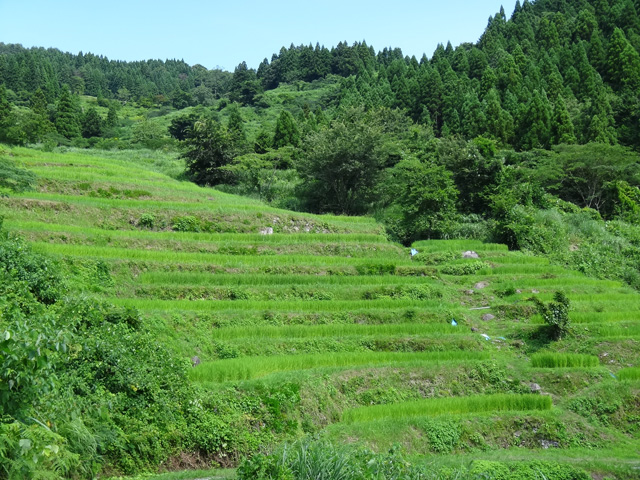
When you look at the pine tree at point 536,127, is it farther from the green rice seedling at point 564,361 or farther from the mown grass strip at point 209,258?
the green rice seedling at point 564,361

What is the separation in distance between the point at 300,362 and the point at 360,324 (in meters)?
3.55

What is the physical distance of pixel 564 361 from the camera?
47.1ft

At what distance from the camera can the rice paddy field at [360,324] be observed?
10992 millimetres

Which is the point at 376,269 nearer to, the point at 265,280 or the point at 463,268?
the point at 463,268

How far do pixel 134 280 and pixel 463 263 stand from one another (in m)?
12.2

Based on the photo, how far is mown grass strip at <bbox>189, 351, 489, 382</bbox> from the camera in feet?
37.3

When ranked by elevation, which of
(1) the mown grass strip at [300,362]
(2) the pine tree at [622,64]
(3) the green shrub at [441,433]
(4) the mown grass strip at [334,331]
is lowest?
(3) the green shrub at [441,433]

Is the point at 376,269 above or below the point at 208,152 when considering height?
below

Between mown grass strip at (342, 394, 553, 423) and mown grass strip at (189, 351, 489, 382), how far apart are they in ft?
5.31

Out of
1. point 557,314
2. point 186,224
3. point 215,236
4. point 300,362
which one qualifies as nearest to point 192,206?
point 186,224

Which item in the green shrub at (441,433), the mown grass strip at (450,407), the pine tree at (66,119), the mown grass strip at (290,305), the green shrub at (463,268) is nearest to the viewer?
the green shrub at (441,433)

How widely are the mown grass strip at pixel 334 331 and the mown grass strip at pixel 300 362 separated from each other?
132cm

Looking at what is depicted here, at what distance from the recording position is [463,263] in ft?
69.6

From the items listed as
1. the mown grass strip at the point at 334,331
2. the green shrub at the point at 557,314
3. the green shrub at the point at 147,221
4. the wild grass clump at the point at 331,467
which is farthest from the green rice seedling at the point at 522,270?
the wild grass clump at the point at 331,467
